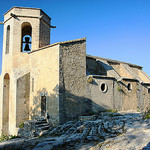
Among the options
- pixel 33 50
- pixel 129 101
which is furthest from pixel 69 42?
pixel 129 101

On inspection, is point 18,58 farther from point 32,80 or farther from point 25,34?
point 25,34

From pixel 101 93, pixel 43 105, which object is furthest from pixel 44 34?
pixel 101 93

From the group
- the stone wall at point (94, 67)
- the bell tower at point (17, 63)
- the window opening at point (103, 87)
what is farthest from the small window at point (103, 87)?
the bell tower at point (17, 63)

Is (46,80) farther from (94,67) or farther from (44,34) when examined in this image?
(94,67)

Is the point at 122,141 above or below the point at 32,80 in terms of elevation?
below

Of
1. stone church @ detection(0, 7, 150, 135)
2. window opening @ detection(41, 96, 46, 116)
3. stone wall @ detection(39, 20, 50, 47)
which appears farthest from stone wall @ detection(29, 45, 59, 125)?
stone wall @ detection(39, 20, 50, 47)

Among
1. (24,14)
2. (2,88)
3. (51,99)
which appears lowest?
(51,99)

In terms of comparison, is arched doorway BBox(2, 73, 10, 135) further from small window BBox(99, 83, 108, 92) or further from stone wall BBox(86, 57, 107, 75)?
small window BBox(99, 83, 108, 92)

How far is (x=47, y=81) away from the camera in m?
10.3

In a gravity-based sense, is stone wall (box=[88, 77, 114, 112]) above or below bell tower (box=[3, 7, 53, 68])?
below

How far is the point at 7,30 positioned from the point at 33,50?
3175 millimetres

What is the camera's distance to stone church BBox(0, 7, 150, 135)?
32.3 ft

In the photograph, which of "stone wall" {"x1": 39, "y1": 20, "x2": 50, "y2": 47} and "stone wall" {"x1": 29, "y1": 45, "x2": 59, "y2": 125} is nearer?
"stone wall" {"x1": 29, "y1": 45, "x2": 59, "y2": 125}

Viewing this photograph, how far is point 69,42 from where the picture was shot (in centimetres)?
1032
